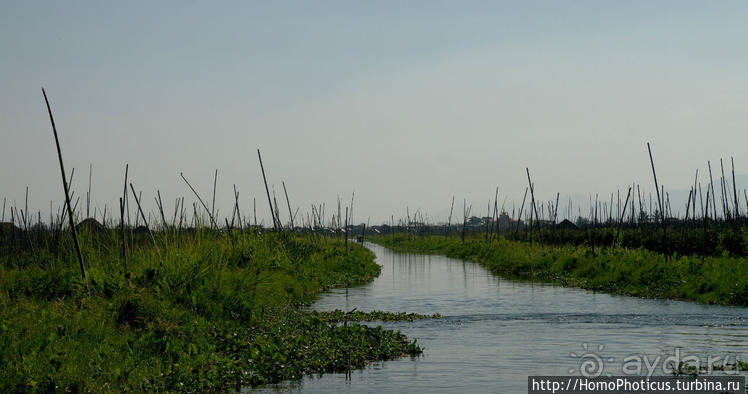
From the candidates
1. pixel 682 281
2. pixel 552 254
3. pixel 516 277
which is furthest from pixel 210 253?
pixel 552 254

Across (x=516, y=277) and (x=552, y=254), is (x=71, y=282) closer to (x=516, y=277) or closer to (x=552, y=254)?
(x=516, y=277)

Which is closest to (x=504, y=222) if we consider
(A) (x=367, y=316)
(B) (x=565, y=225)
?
(B) (x=565, y=225)

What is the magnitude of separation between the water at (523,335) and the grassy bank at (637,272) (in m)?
0.98

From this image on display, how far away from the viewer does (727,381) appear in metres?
9.34

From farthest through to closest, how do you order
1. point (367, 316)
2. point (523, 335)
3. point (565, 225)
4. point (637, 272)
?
point (565, 225) < point (637, 272) < point (367, 316) < point (523, 335)

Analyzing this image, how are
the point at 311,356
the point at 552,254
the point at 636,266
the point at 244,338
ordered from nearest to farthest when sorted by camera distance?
the point at 311,356, the point at 244,338, the point at 636,266, the point at 552,254

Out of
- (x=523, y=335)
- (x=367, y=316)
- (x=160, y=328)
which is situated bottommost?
(x=523, y=335)

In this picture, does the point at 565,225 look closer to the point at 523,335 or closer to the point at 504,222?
the point at 504,222

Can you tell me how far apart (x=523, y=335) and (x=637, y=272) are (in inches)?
407

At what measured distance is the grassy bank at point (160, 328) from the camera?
8602 mm

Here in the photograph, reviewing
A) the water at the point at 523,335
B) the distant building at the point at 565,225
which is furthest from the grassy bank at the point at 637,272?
the distant building at the point at 565,225

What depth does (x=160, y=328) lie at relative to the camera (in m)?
11.1

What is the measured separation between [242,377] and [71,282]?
4.54 metres

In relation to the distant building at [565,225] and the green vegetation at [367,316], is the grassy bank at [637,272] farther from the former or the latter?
the distant building at [565,225]
